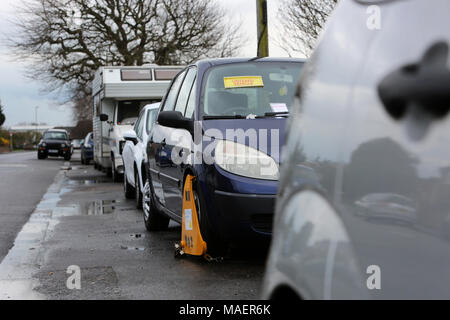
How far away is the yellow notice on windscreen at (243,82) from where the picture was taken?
6.26m

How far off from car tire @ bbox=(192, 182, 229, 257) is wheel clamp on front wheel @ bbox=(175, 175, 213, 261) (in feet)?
0.12

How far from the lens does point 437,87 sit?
1.52m

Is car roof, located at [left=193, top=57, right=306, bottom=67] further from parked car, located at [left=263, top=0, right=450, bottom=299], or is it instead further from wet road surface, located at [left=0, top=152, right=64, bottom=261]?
parked car, located at [left=263, top=0, right=450, bottom=299]

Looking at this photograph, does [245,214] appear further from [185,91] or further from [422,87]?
[422,87]

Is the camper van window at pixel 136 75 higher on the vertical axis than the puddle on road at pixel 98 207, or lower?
higher

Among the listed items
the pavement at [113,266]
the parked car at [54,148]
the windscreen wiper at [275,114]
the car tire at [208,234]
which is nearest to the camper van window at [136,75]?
the pavement at [113,266]

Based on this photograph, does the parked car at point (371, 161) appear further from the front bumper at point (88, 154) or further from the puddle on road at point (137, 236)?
the front bumper at point (88, 154)

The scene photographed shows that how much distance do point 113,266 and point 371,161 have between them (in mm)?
4475

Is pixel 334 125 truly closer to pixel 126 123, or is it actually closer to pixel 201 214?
pixel 201 214

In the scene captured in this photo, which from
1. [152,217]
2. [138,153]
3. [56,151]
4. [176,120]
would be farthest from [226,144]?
[56,151]

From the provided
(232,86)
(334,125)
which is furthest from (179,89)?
(334,125)

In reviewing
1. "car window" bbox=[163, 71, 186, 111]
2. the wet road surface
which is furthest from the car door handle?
"car window" bbox=[163, 71, 186, 111]

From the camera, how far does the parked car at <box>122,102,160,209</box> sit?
9.49 m

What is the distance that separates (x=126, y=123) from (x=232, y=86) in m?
10.7
